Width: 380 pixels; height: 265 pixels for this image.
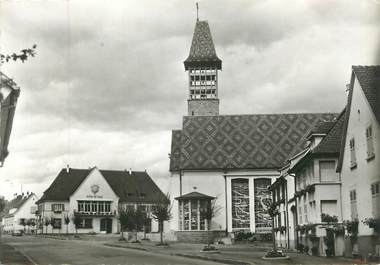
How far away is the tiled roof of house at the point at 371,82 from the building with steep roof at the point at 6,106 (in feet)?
50.4

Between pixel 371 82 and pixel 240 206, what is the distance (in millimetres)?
44860

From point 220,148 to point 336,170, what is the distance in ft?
136

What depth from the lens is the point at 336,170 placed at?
30609mm

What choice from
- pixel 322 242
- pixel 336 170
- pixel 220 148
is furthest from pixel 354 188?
pixel 220 148

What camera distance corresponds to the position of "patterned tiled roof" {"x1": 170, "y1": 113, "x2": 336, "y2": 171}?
7025cm

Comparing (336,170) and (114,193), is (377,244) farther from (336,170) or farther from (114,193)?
(114,193)

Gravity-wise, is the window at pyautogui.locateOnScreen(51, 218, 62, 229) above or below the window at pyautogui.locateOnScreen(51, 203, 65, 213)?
below


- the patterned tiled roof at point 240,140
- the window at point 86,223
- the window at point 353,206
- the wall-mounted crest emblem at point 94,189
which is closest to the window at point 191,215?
the patterned tiled roof at point 240,140

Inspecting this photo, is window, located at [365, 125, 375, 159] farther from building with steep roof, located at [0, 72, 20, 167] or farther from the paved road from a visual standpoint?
building with steep roof, located at [0, 72, 20, 167]

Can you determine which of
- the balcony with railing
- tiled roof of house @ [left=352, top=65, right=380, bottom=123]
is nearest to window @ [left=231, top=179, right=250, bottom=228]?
the balcony with railing

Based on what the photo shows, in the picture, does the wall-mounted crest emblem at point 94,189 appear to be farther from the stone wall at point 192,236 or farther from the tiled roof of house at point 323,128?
the tiled roof of house at point 323,128

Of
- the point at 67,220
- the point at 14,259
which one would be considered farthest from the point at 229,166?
the point at 14,259

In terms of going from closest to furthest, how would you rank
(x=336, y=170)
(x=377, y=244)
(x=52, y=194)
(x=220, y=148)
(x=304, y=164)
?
1. (x=377, y=244)
2. (x=336, y=170)
3. (x=304, y=164)
4. (x=220, y=148)
5. (x=52, y=194)

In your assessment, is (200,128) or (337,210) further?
(200,128)
